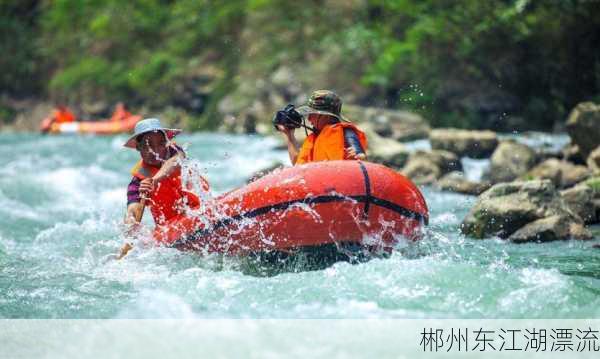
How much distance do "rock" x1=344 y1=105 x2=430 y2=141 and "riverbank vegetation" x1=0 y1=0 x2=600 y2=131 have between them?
116cm

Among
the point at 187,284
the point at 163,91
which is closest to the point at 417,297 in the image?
the point at 187,284

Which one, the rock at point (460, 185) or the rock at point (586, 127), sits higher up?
the rock at point (586, 127)

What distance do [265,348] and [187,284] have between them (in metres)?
1.42

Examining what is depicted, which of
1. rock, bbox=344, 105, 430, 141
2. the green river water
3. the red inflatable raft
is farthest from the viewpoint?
rock, bbox=344, 105, 430, 141

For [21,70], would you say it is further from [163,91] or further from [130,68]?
[163,91]

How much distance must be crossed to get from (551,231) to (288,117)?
2494 millimetres

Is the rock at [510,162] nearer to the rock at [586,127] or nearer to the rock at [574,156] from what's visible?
the rock at [574,156]

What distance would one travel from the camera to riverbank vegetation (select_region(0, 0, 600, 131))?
16188mm

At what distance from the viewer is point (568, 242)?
24.2ft

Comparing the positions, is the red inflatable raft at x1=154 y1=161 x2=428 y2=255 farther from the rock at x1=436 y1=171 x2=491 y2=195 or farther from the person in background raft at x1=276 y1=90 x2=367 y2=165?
the rock at x1=436 y1=171 x2=491 y2=195

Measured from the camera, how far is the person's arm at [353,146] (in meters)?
6.56

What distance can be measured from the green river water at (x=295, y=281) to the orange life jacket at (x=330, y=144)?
90 centimetres

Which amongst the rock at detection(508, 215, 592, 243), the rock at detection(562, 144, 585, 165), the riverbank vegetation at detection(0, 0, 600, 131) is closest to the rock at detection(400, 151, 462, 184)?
the rock at detection(562, 144, 585, 165)

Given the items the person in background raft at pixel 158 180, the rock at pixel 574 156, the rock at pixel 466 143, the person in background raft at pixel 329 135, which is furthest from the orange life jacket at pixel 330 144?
the rock at pixel 466 143
